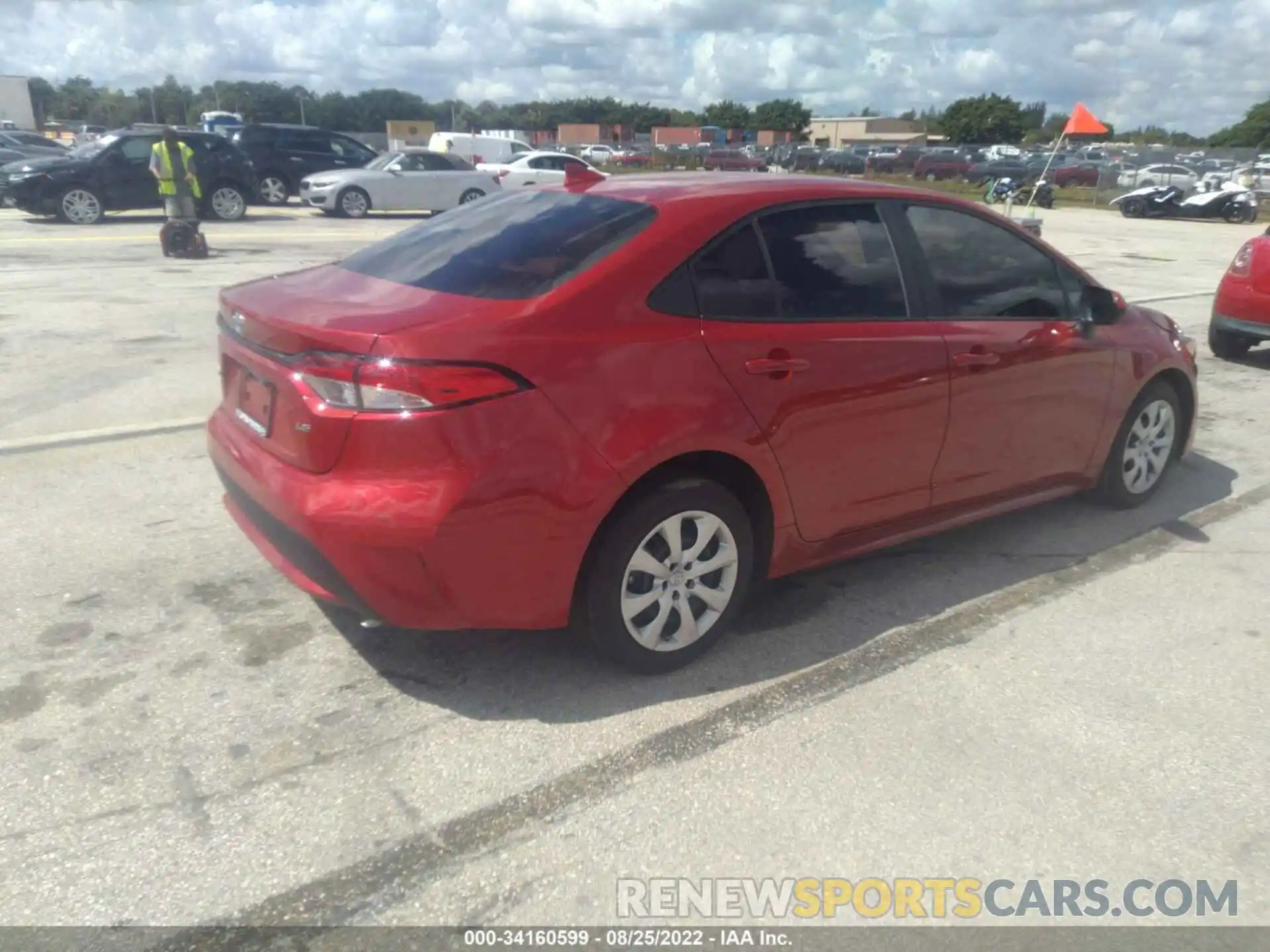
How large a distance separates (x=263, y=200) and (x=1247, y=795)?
23724mm

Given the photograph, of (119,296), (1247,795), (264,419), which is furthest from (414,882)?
(119,296)

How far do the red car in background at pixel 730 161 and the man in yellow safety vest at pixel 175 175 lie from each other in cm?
3224

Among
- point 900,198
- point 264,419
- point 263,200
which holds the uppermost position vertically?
point 900,198

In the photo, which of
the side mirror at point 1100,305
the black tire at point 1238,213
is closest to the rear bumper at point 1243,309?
the side mirror at point 1100,305

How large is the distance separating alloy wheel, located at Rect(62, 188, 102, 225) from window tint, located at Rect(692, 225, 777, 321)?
60.2ft

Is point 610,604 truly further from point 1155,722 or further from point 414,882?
point 1155,722

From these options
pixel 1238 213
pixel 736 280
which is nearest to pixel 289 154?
pixel 736 280

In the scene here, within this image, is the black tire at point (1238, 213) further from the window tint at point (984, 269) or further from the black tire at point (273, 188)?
the window tint at point (984, 269)

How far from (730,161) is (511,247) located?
5057 centimetres

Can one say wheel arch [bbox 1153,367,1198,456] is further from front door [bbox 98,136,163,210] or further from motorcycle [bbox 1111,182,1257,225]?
motorcycle [bbox 1111,182,1257,225]

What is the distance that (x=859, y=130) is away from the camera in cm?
11350

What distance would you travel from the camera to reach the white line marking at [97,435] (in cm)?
577

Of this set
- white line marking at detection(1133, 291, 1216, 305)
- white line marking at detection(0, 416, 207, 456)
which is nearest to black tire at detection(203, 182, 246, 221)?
white line marking at detection(0, 416, 207, 456)

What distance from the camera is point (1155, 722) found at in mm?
3447
